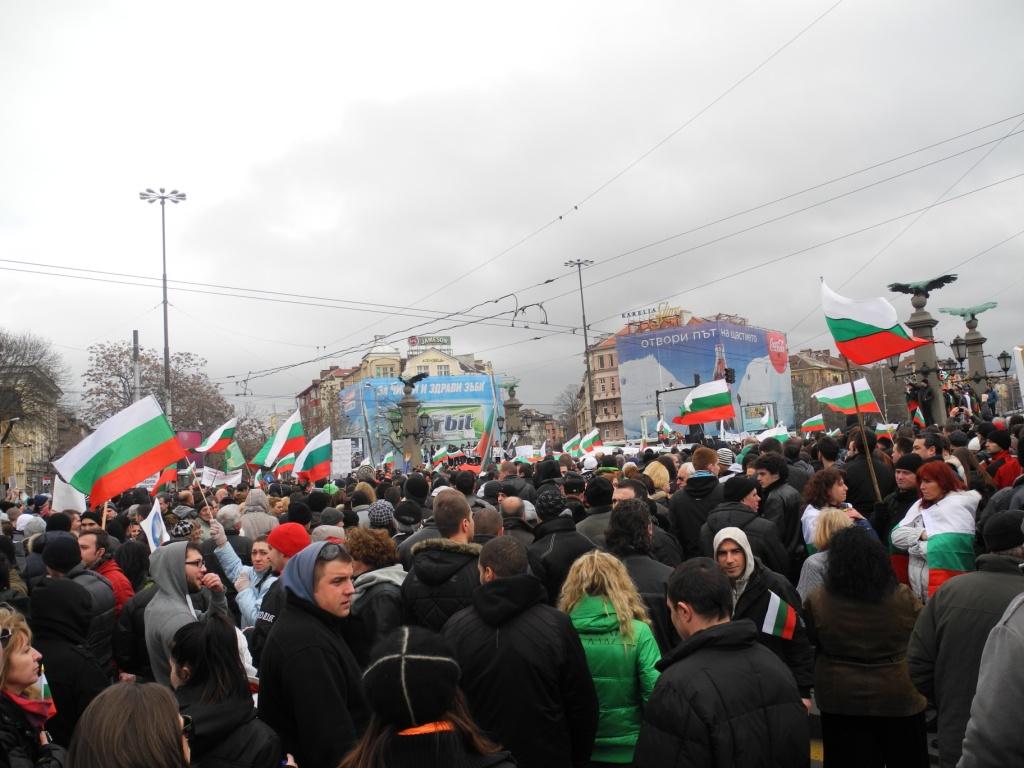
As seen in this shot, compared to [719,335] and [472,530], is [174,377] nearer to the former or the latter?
[472,530]

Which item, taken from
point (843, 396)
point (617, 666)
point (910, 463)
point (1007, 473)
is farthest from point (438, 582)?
point (843, 396)

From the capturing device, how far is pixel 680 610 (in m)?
3.54

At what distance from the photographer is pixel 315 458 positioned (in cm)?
1642

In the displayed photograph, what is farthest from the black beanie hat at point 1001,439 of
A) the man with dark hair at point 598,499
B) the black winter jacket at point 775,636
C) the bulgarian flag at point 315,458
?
the bulgarian flag at point 315,458

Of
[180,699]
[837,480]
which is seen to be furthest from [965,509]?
[180,699]

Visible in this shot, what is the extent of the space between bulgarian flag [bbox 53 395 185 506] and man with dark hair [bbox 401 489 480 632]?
15.8 ft

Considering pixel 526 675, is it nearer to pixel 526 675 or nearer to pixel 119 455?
pixel 526 675

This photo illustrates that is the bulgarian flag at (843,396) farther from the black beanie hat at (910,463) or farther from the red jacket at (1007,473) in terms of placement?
the black beanie hat at (910,463)

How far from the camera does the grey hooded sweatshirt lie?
15.4 ft

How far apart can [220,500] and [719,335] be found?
87.2 m

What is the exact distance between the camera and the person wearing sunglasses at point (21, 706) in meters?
3.02

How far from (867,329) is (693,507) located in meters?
3.61

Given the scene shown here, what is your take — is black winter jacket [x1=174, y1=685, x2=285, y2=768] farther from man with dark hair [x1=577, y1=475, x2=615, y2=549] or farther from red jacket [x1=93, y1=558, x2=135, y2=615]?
man with dark hair [x1=577, y1=475, x2=615, y2=549]

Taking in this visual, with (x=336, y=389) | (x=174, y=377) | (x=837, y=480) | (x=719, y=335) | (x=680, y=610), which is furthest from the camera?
(x=336, y=389)
